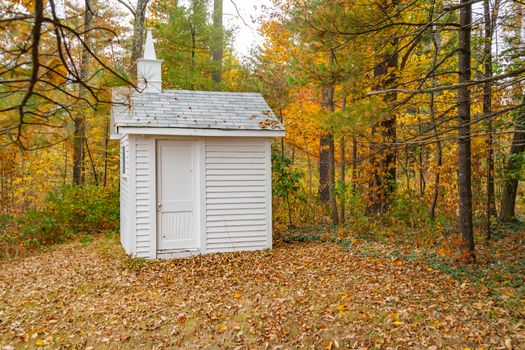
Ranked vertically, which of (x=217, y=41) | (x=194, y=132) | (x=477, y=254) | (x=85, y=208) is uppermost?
(x=217, y=41)

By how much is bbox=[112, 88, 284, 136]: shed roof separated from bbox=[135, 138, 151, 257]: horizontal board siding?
1.71ft

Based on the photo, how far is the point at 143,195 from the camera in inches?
307

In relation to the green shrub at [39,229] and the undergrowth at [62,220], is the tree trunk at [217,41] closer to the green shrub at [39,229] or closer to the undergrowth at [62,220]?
the undergrowth at [62,220]

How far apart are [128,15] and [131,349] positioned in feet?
48.5

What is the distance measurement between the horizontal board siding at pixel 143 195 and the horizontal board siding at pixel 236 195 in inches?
44.9

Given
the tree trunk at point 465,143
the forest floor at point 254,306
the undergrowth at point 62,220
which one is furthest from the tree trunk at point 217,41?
the tree trunk at point 465,143

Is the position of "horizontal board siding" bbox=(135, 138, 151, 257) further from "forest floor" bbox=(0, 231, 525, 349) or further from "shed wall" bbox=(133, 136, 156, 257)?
"forest floor" bbox=(0, 231, 525, 349)

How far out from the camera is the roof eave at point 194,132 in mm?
7480

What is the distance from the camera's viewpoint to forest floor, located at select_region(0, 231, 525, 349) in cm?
466

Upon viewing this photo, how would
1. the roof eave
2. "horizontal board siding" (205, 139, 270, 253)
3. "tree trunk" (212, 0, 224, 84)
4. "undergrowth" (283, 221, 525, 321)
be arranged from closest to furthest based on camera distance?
"undergrowth" (283, 221, 525, 321) < the roof eave < "horizontal board siding" (205, 139, 270, 253) < "tree trunk" (212, 0, 224, 84)

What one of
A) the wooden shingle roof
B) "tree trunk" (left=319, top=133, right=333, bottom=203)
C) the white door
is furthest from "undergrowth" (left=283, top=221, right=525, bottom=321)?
"tree trunk" (left=319, top=133, right=333, bottom=203)

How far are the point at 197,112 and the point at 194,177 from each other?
1.37 m

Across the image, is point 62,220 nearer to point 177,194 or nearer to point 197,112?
point 177,194

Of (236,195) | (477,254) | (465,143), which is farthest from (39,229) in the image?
(477,254)
